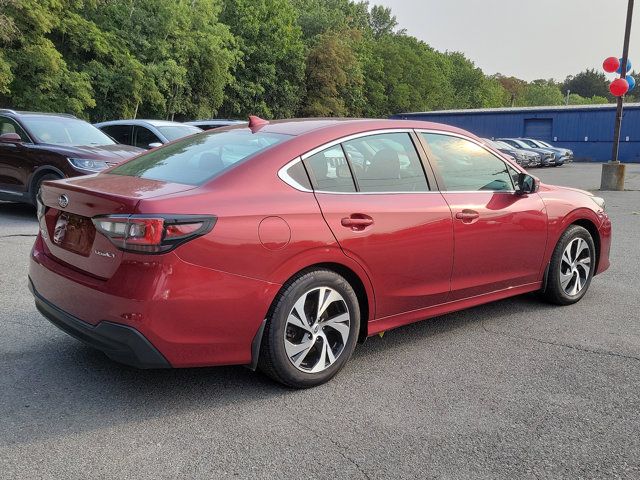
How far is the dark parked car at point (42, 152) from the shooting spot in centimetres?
881

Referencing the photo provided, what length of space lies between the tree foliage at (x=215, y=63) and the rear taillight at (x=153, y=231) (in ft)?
83.3

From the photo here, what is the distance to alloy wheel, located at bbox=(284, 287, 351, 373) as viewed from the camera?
3348 mm

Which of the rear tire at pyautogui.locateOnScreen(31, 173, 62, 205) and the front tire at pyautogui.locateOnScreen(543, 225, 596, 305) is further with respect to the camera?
the rear tire at pyautogui.locateOnScreen(31, 173, 62, 205)

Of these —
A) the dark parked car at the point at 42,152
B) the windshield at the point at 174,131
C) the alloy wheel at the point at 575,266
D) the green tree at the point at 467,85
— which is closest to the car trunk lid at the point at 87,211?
the alloy wheel at the point at 575,266

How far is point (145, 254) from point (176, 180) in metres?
0.65

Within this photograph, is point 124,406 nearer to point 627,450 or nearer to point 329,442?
point 329,442

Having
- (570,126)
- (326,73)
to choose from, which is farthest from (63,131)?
(326,73)

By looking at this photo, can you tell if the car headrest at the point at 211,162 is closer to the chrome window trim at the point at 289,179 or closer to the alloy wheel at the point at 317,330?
the chrome window trim at the point at 289,179

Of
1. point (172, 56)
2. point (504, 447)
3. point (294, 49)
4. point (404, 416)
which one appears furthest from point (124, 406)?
point (294, 49)

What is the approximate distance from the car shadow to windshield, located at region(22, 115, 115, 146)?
6.20 m

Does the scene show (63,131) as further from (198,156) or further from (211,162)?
(211,162)

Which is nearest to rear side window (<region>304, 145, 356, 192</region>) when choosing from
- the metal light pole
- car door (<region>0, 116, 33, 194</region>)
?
car door (<region>0, 116, 33, 194</region>)

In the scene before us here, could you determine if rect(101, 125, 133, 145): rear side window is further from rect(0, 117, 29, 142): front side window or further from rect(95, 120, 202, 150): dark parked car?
rect(0, 117, 29, 142): front side window

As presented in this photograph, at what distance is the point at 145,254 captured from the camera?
2.91 m
